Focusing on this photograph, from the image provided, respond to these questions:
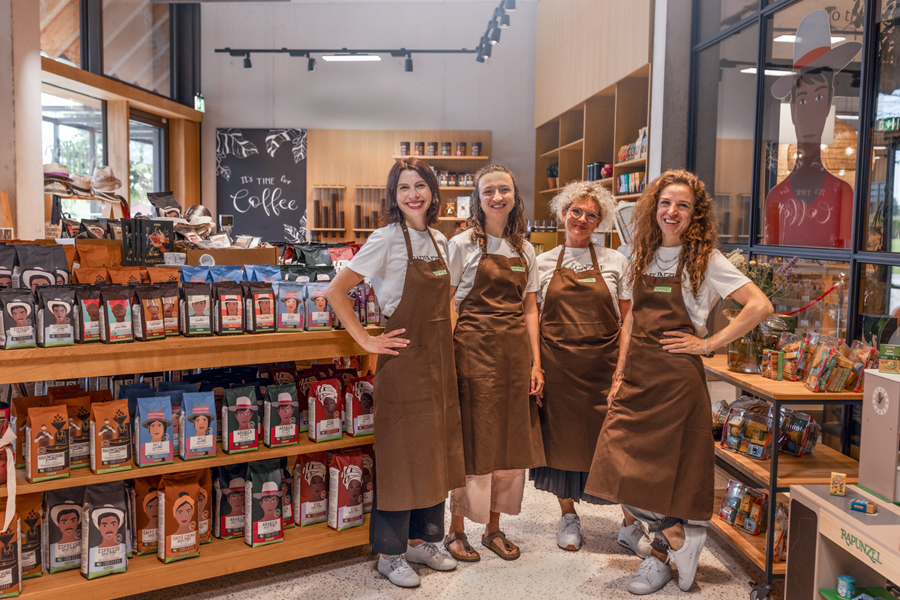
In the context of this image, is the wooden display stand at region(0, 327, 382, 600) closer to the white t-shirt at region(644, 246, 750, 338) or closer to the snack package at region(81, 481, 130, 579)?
the snack package at region(81, 481, 130, 579)

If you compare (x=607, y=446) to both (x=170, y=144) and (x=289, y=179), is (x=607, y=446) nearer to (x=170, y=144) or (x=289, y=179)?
(x=289, y=179)

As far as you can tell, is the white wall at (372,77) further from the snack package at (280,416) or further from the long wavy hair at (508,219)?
the snack package at (280,416)

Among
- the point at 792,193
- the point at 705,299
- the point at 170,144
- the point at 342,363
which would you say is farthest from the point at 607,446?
the point at 170,144

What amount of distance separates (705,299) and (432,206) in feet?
3.79

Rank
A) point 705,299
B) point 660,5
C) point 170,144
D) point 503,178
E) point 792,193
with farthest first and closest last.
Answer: point 170,144
point 660,5
point 792,193
point 503,178
point 705,299

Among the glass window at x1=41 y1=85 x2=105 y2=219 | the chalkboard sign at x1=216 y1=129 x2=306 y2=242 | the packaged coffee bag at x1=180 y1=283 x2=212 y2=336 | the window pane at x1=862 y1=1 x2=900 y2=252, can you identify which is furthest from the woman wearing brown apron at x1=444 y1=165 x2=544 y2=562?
the chalkboard sign at x1=216 y1=129 x2=306 y2=242

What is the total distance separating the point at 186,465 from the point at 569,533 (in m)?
1.75

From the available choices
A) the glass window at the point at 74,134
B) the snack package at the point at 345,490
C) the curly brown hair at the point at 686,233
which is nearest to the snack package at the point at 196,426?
the snack package at the point at 345,490

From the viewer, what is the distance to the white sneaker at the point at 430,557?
2842mm

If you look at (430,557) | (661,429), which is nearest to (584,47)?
(661,429)

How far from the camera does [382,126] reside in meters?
8.72

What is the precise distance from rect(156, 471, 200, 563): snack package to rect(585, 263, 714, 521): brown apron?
1.57 meters

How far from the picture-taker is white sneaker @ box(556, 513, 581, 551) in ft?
10.0

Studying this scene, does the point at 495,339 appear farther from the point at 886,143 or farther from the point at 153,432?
the point at 886,143
